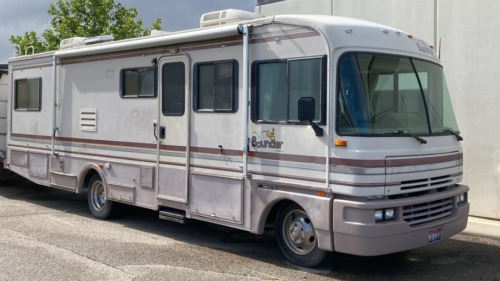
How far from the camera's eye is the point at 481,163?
9.10 meters

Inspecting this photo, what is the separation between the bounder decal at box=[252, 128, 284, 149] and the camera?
643cm

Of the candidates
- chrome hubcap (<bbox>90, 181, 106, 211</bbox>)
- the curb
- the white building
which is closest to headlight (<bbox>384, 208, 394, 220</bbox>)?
the curb

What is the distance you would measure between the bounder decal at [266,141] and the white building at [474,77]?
14.4 ft

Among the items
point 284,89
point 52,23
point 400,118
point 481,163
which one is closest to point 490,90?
point 481,163

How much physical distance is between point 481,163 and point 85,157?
6551 millimetres

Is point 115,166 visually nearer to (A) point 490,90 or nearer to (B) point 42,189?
(B) point 42,189

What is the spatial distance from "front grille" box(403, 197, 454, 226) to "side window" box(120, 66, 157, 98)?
3.98 metres

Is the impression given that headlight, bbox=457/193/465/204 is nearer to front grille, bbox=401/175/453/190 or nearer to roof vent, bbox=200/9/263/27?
front grille, bbox=401/175/453/190

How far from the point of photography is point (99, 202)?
9.30m

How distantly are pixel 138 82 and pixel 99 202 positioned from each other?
233 cm

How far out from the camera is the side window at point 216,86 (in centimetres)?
691

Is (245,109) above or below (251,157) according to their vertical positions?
above

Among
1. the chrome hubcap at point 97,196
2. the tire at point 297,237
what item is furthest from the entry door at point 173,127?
the chrome hubcap at point 97,196

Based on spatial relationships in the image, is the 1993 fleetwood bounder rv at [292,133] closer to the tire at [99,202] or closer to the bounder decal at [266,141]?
the bounder decal at [266,141]
